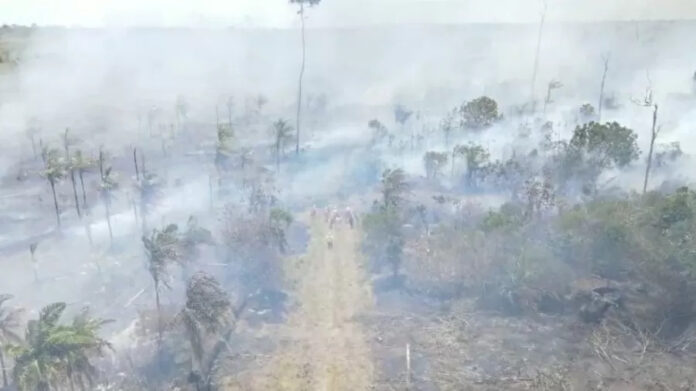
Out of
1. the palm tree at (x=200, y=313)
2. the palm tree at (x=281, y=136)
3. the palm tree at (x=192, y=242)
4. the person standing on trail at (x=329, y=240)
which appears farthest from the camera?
the palm tree at (x=281, y=136)

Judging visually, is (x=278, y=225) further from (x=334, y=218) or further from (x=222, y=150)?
(x=222, y=150)

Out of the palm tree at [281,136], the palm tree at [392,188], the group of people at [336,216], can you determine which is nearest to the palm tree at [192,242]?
the group of people at [336,216]

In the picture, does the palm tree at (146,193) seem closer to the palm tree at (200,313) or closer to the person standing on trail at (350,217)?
the person standing on trail at (350,217)

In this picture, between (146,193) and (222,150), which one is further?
(222,150)

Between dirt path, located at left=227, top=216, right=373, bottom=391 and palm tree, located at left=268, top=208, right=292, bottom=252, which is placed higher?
palm tree, located at left=268, top=208, right=292, bottom=252

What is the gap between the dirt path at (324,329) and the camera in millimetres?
26266

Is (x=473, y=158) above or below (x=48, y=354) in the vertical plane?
above

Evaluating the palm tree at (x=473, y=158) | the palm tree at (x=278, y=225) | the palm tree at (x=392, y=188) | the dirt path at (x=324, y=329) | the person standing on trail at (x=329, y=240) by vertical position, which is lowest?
the dirt path at (x=324, y=329)

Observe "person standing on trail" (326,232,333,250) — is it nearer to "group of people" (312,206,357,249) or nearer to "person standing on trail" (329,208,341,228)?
"group of people" (312,206,357,249)

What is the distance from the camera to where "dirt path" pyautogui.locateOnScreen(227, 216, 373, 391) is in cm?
2627

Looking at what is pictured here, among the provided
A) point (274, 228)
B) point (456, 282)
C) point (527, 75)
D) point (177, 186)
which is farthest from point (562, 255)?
point (527, 75)

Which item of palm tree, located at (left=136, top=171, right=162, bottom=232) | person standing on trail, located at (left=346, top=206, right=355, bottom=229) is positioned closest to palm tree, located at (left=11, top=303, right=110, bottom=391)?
palm tree, located at (left=136, top=171, right=162, bottom=232)

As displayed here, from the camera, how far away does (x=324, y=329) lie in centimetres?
3023

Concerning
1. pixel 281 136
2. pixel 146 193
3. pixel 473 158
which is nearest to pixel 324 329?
pixel 146 193
